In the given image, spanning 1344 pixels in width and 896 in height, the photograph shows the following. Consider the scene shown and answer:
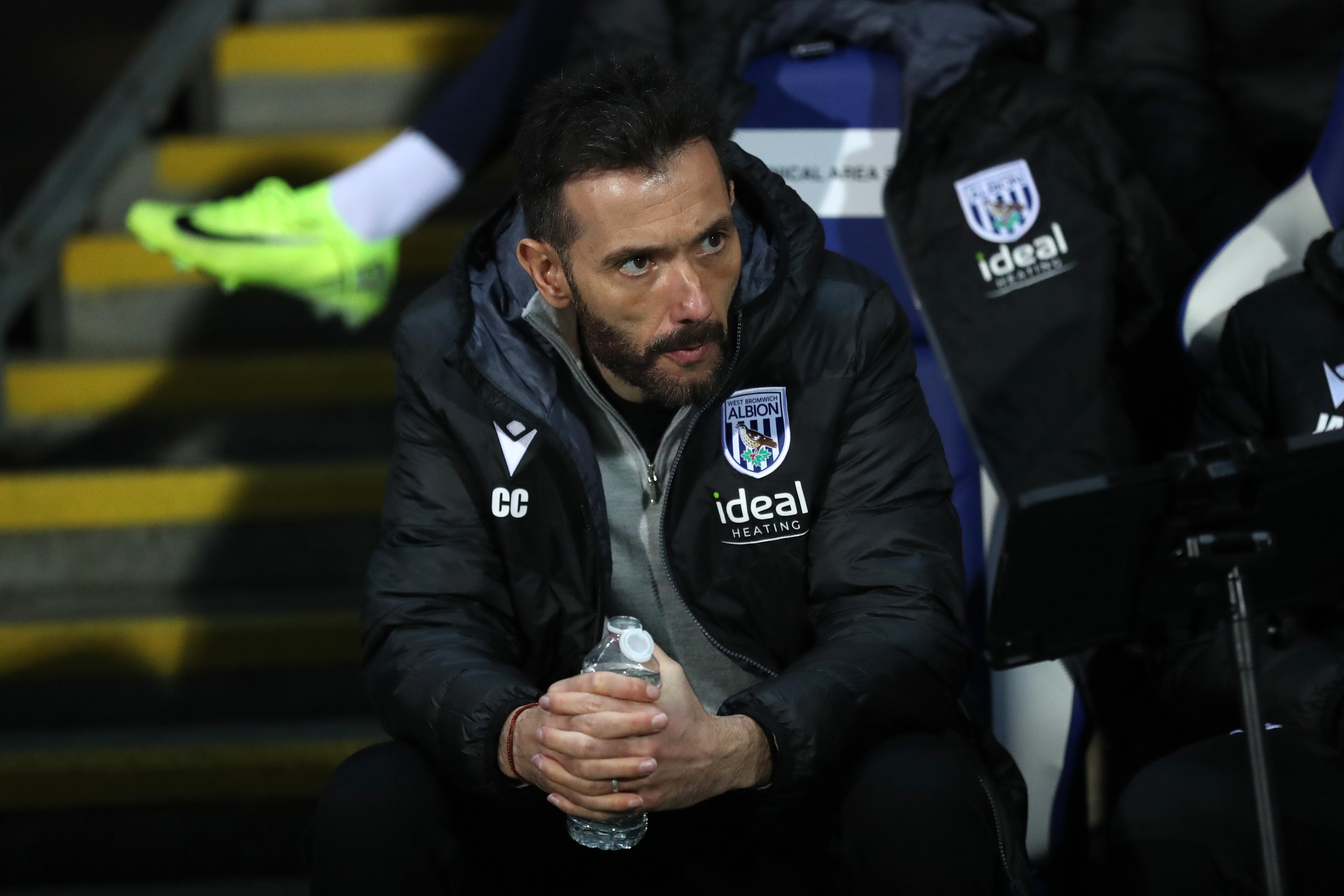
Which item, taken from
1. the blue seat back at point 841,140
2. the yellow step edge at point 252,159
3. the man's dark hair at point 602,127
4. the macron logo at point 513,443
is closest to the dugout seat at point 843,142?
the blue seat back at point 841,140

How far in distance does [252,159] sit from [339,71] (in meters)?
0.29

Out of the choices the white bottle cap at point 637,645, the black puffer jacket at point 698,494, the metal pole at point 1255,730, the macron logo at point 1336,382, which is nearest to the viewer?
the metal pole at point 1255,730

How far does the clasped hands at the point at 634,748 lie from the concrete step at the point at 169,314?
171 cm

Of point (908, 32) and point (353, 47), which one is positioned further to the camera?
point (353, 47)

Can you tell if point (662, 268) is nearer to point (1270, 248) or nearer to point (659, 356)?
point (659, 356)

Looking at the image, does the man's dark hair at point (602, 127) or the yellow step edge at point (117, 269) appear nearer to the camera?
the man's dark hair at point (602, 127)

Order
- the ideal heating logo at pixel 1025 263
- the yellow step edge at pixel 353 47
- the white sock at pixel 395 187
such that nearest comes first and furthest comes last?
the ideal heating logo at pixel 1025 263, the white sock at pixel 395 187, the yellow step edge at pixel 353 47

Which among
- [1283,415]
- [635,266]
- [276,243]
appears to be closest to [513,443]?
[635,266]

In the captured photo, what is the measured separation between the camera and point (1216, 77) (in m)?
2.38

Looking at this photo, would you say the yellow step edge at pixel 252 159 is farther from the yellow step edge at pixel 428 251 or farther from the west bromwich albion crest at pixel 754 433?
the west bromwich albion crest at pixel 754 433

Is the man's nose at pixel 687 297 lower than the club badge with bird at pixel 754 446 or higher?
higher

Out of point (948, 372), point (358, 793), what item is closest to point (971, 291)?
point (948, 372)

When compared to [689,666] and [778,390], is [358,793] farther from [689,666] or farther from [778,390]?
[778,390]

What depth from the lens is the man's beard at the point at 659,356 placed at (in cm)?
146
